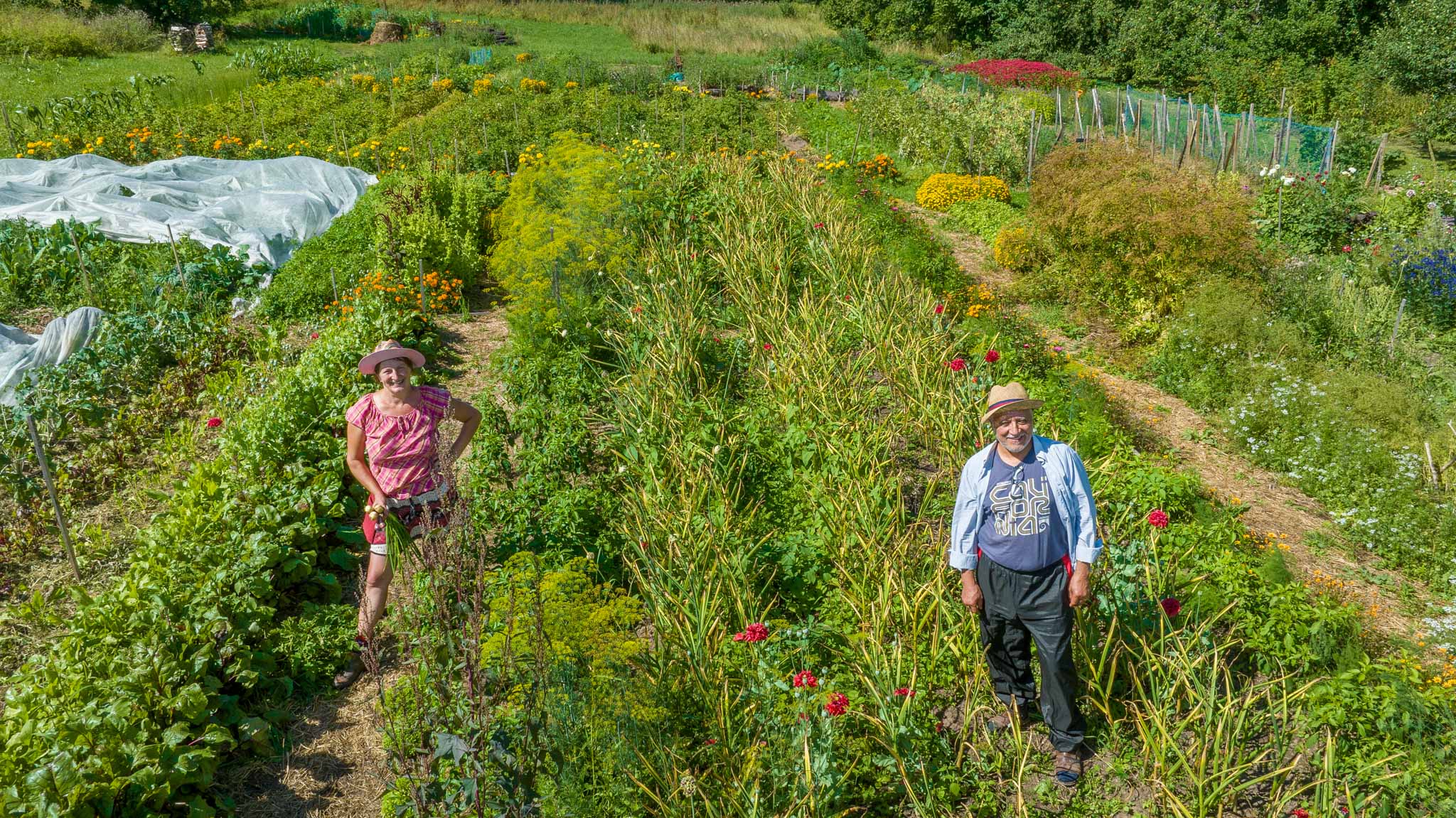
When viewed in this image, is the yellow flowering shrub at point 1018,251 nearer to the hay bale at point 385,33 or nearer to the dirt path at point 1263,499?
the dirt path at point 1263,499

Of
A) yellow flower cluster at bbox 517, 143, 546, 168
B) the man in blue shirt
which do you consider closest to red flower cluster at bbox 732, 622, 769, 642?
the man in blue shirt

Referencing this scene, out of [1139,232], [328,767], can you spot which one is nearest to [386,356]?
[328,767]

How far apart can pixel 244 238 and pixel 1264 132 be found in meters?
13.9

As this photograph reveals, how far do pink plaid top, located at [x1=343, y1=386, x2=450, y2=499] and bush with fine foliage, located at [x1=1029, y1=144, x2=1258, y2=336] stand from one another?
6514mm

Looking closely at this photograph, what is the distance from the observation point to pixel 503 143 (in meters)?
13.0

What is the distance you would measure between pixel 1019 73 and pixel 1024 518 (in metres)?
21.9

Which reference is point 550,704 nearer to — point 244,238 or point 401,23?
point 244,238

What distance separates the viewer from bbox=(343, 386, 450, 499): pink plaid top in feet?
13.9

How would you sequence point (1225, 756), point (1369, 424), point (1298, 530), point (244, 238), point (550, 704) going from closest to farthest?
point (550, 704) < point (1225, 756) < point (1298, 530) < point (1369, 424) < point (244, 238)

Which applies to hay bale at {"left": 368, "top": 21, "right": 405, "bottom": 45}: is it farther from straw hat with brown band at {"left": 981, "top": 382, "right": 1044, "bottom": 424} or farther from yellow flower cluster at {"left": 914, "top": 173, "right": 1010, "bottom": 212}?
straw hat with brown band at {"left": 981, "top": 382, "right": 1044, "bottom": 424}

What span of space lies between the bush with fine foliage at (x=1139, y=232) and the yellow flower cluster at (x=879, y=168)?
4.13 metres

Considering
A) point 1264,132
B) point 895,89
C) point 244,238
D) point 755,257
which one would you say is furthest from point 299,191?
point 1264,132

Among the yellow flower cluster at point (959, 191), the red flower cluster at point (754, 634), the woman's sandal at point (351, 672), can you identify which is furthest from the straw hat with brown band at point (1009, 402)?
the yellow flower cluster at point (959, 191)

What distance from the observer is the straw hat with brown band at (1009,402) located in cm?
359
